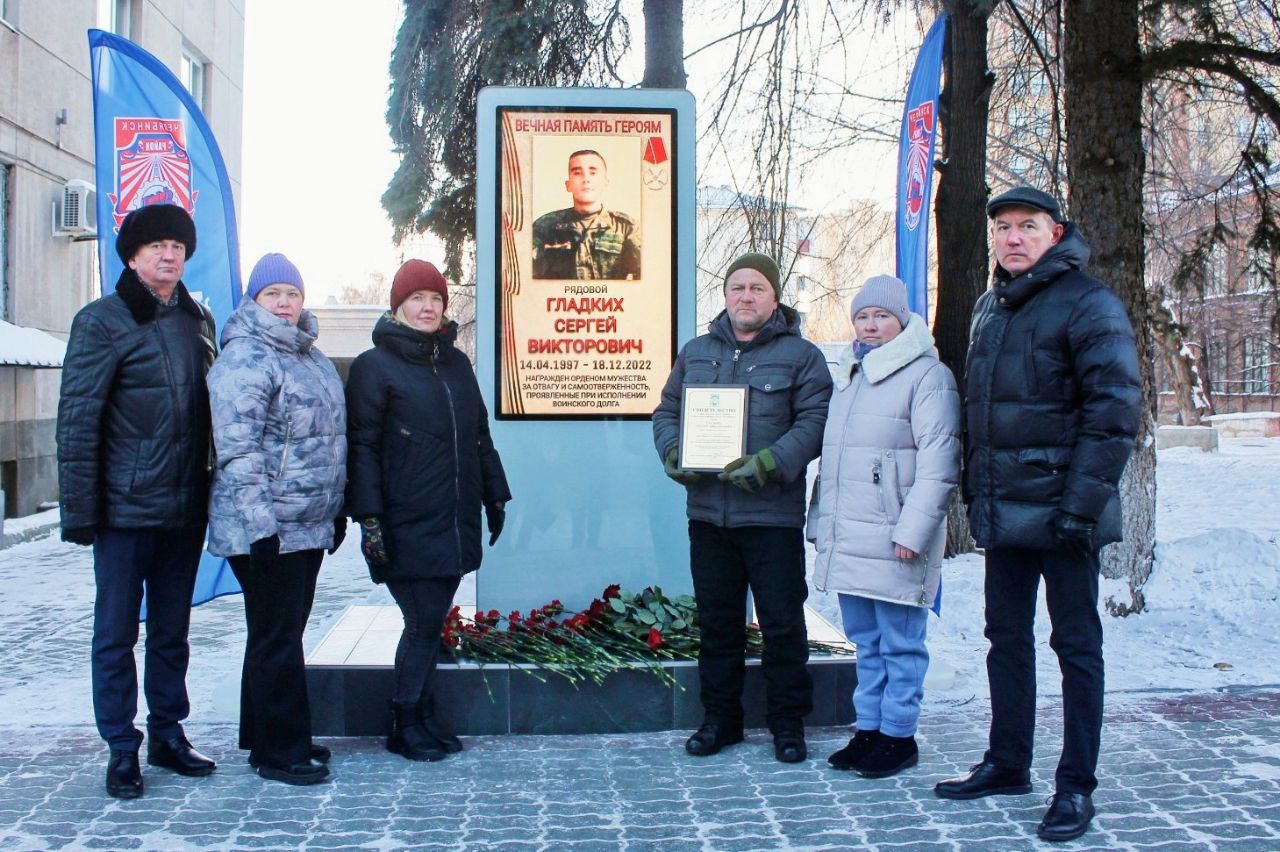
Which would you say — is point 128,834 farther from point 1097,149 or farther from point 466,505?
point 1097,149

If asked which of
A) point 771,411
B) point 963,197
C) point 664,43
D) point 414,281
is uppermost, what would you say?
point 664,43

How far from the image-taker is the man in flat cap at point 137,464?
4.30m

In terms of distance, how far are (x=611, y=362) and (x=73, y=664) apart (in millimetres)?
3396

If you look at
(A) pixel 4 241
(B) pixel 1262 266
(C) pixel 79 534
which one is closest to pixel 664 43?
(B) pixel 1262 266

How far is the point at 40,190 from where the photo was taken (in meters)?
14.1

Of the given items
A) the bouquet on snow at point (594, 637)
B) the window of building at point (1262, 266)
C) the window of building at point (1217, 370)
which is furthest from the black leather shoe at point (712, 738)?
the window of building at point (1217, 370)

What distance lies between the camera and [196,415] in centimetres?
450

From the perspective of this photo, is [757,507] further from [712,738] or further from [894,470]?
[712,738]

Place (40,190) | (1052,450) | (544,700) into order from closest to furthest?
1. (1052,450)
2. (544,700)
3. (40,190)

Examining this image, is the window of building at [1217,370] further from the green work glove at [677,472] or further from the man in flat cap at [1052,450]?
the man in flat cap at [1052,450]

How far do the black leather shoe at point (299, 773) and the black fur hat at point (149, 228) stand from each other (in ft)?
6.47

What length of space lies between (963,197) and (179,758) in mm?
7310

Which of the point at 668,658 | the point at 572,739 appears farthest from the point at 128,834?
the point at 668,658

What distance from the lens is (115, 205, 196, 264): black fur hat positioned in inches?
178
